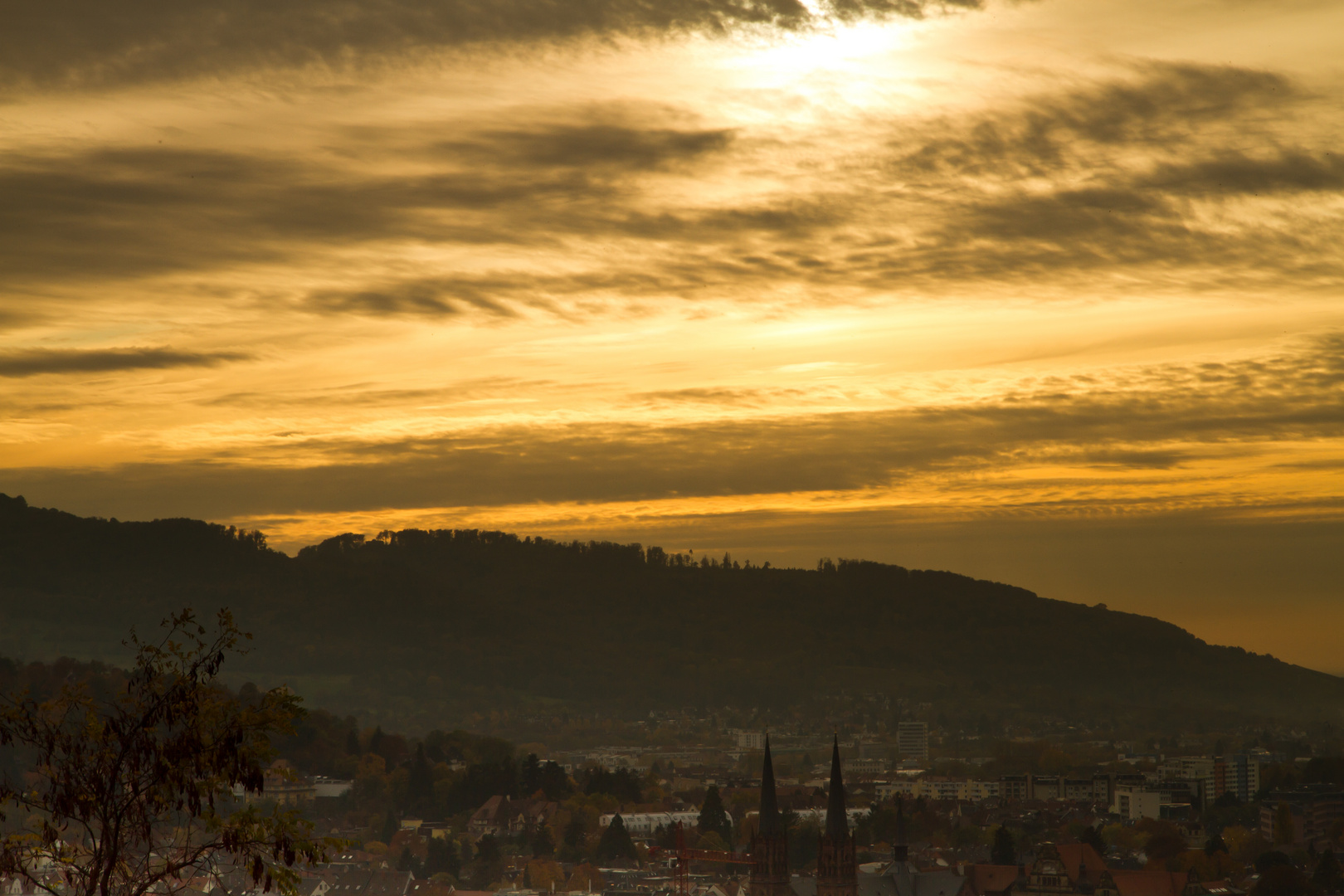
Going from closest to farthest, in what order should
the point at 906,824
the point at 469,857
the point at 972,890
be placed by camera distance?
the point at 972,890
the point at 469,857
the point at 906,824

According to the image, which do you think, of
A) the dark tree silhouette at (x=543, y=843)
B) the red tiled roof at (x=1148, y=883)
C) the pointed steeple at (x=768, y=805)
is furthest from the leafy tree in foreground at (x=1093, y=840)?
the dark tree silhouette at (x=543, y=843)

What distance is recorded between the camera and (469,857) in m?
151

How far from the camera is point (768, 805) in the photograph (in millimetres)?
110750

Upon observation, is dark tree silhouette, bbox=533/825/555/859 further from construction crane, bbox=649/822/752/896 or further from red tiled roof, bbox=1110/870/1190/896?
red tiled roof, bbox=1110/870/1190/896

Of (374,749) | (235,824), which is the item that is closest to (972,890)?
(374,749)

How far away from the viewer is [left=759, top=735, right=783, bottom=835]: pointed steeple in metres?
109

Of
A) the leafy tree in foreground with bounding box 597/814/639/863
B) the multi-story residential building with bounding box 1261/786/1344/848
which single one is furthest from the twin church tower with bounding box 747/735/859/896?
the multi-story residential building with bounding box 1261/786/1344/848

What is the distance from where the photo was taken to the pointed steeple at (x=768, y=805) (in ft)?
358

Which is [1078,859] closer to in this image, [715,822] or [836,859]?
[836,859]

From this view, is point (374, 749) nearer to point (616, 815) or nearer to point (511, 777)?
point (511, 777)

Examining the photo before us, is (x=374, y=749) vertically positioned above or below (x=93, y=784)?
below

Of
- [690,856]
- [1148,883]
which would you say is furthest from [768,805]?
[690,856]

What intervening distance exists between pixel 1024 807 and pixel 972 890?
72.5 meters

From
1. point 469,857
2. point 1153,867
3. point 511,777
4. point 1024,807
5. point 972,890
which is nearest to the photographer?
point 972,890
